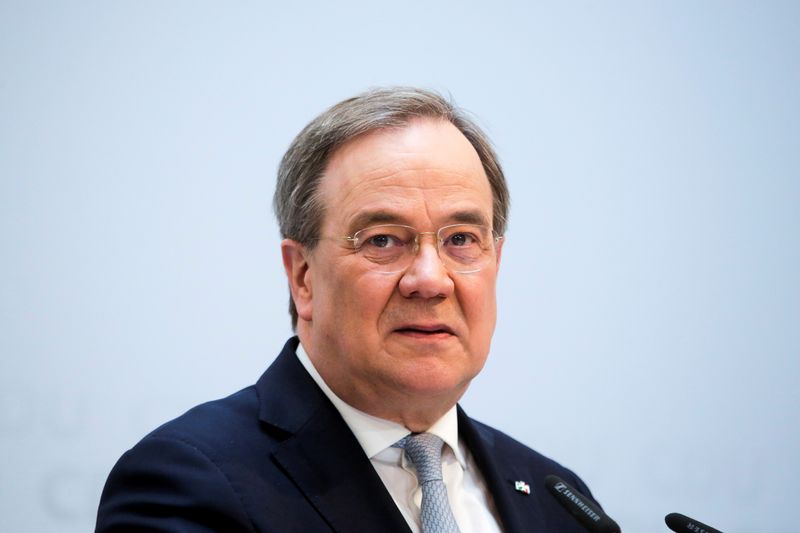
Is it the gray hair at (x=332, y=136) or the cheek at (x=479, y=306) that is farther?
the gray hair at (x=332, y=136)

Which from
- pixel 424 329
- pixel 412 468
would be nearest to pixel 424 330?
pixel 424 329

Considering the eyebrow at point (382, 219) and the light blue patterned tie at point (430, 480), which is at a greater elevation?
the eyebrow at point (382, 219)

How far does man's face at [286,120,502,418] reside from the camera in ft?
8.22

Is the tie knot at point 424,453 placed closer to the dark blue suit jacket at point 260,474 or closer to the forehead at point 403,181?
the dark blue suit jacket at point 260,474

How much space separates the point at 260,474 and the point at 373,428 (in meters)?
0.39

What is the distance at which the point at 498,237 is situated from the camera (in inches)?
117

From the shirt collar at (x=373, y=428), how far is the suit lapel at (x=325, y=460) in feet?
0.17

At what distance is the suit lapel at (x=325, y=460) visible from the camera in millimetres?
2330

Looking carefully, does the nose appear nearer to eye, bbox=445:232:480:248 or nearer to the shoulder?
eye, bbox=445:232:480:248

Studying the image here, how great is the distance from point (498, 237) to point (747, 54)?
2080 mm

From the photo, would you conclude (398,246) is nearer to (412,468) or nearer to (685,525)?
(412,468)

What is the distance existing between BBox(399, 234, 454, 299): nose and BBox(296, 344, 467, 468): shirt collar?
0.38 metres

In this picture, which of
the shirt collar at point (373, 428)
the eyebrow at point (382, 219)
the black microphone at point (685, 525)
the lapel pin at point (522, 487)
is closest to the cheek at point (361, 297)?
the eyebrow at point (382, 219)

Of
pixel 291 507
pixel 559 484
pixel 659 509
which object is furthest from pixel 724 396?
pixel 291 507
